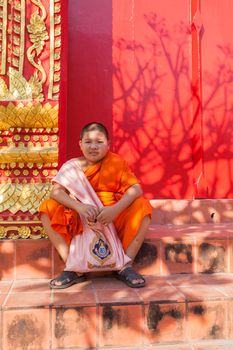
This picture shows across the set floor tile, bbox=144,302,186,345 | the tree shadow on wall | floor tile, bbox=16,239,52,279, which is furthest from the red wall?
floor tile, bbox=144,302,186,345

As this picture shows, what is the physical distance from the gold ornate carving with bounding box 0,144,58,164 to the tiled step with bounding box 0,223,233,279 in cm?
59

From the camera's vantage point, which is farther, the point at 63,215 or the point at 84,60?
the point at 84,60

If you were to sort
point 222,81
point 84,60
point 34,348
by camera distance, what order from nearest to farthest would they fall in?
point 34,348
point 84,60
point 222,81

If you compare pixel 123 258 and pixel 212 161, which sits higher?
pixel 212 161

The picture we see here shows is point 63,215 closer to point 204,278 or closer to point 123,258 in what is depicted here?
point 123,258

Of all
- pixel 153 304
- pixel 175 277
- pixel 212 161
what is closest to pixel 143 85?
pixel 212 161

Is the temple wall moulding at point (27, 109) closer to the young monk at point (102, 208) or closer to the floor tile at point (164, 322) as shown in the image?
the young monk at point (102, 208)

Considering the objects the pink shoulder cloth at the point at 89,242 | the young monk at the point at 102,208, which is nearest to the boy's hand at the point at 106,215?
the young monk at the point at 102,208

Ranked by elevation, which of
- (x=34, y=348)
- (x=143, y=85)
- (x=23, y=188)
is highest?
(x=143, y=85)

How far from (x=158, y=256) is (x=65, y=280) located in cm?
74

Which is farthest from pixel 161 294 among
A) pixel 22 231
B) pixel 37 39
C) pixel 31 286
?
pixel 37 39

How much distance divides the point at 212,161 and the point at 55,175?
2.09 m

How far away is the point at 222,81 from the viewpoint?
14.2 feet

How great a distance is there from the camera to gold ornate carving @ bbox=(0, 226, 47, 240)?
2.74 meters
